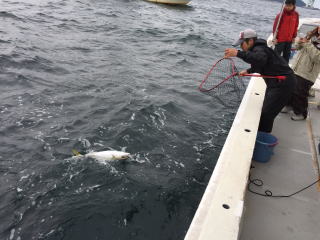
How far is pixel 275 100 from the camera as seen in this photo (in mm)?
6082

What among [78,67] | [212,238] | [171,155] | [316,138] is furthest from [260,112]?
[78,67]

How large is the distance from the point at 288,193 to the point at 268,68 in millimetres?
2597

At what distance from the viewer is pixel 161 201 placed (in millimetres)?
5938

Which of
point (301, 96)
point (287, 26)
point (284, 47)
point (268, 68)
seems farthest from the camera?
point (284, 47)

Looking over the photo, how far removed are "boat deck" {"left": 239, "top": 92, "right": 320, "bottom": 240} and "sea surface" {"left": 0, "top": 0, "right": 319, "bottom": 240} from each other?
4.72 ft

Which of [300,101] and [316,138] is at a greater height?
[300,101]

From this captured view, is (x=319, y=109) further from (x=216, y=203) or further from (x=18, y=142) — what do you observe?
(x=18, y=142)

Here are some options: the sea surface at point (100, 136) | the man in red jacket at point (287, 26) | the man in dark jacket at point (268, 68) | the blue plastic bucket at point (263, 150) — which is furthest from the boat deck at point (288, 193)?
the man in red jacket at point (287, 26)

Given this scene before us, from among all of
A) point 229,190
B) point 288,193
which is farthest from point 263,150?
point 229,190

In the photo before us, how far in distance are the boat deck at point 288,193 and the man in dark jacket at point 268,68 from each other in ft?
2.62

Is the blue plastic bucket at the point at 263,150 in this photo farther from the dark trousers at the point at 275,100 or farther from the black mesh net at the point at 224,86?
the black mesh net at the point at 224,86

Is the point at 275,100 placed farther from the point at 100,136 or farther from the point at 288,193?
the point at 100,136

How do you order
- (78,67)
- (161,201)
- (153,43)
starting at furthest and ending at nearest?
(153,43) → (78,67) → (161,201)

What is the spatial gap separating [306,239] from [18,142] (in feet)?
21.8
